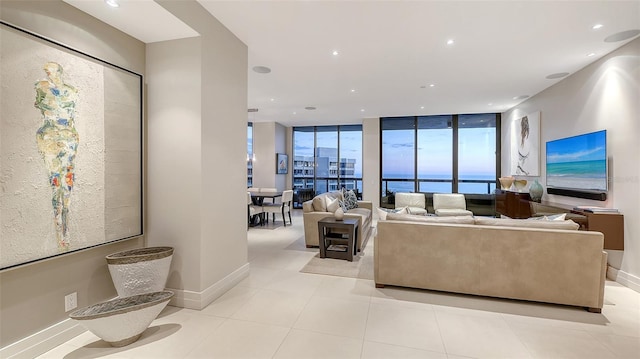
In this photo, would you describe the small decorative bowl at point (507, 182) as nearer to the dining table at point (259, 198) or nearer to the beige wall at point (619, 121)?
the beige wall at point (619, 121)

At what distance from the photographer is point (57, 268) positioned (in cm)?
211

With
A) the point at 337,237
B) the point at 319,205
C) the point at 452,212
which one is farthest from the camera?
the point at 452,212

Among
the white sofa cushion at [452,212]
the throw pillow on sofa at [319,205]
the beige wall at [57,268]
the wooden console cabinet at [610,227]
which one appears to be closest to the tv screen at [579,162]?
the wooden console cabinet at [610,227]

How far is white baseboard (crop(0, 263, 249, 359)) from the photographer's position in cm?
187

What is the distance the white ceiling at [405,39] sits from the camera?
8.47ft

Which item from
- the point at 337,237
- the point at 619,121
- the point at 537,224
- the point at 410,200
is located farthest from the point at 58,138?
the point at 410,200

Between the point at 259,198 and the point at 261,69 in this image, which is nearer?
the point at 261,69

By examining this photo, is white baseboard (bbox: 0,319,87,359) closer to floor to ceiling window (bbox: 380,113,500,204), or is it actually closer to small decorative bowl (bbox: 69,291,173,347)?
small decorative bowl (bbox: 69,291,173,347)

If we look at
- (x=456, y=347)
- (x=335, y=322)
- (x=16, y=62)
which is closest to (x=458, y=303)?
(x=456, y=347)

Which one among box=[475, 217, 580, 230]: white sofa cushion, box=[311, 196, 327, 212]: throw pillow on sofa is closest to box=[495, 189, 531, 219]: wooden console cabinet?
box=[475, 217, 580, 230]: white sofa cushion

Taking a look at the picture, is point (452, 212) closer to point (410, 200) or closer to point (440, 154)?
point (410, 200)

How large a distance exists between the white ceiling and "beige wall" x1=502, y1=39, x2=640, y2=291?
0.23 m

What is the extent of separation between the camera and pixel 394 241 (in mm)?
3102

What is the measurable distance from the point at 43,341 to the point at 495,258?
3.91 m
